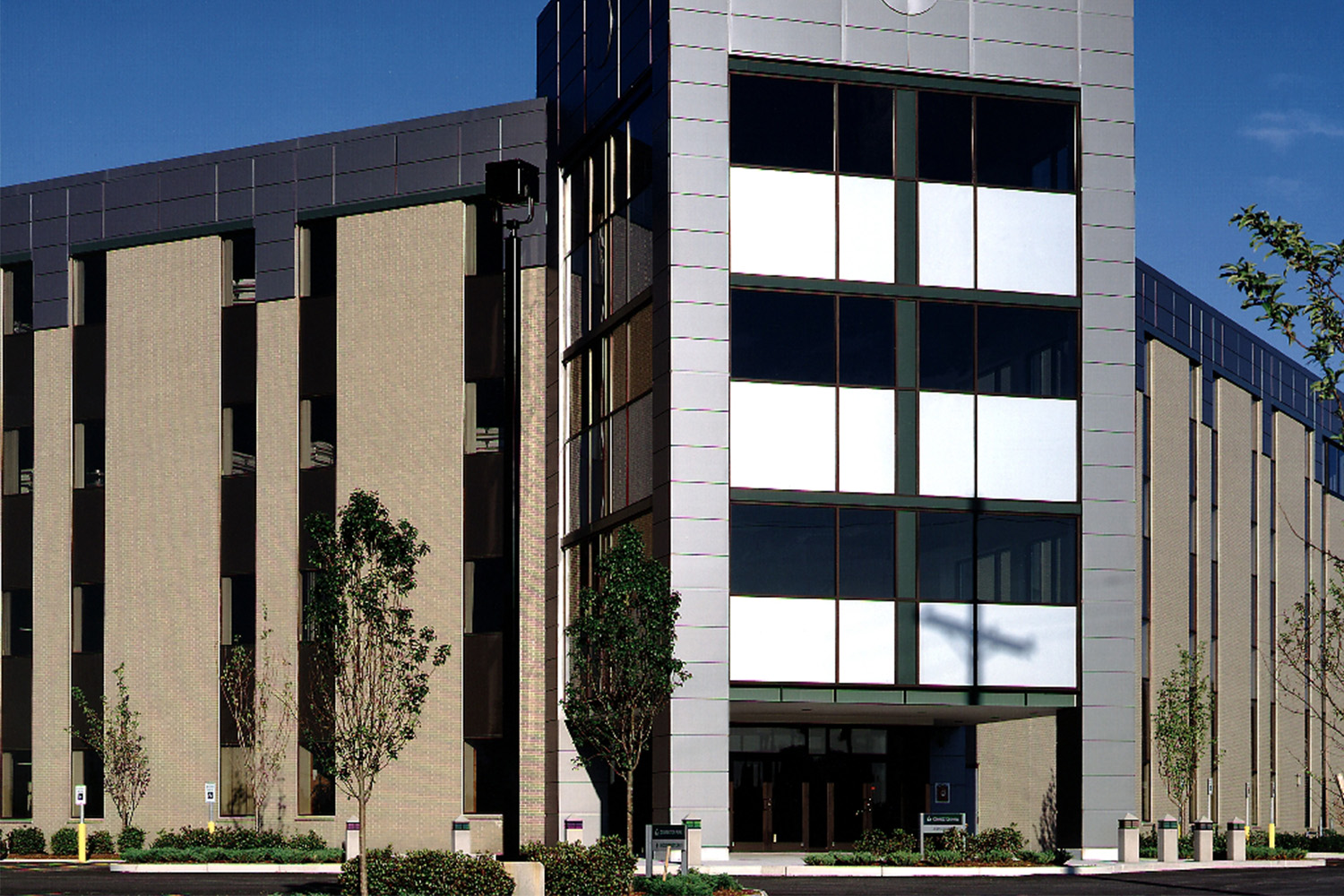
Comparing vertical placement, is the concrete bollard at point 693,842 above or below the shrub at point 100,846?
above

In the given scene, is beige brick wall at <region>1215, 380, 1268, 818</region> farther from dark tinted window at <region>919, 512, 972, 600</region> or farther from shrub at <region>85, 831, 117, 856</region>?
shrub at <region>85, 831, 117, 856</region>

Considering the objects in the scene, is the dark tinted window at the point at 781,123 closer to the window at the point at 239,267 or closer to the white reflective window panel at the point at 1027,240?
the white reflective window panel at the point at 1027,240

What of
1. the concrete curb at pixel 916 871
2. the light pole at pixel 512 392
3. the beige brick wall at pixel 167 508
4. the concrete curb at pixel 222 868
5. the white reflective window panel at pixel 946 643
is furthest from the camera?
the beige brick wall at pixel 167 508

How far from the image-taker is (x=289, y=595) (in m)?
47.3

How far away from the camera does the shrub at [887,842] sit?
40.2 m

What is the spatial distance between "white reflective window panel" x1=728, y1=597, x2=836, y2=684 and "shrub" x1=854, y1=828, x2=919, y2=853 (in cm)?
500

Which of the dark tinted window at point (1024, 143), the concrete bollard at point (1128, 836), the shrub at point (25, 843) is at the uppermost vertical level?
the dark tinted window at point (1024, 143)

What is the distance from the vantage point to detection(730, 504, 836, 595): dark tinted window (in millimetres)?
37750

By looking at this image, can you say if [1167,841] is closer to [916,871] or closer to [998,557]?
[916,871]

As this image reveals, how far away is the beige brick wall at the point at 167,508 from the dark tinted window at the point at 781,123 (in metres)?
17.6

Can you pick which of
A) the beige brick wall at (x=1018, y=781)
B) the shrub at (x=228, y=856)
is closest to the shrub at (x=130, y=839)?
the shrub at (x=228, y=856)

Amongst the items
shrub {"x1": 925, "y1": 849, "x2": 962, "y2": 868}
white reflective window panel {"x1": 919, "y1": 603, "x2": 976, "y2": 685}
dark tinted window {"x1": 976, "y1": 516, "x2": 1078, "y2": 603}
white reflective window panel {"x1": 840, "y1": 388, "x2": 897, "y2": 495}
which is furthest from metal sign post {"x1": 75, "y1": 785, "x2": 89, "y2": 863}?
dark tinted window {"x1": 976, "y1": 516, "x2": 1078, "y2": 603}

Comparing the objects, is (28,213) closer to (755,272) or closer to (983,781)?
(755,272)

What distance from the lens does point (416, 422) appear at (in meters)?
46.4
